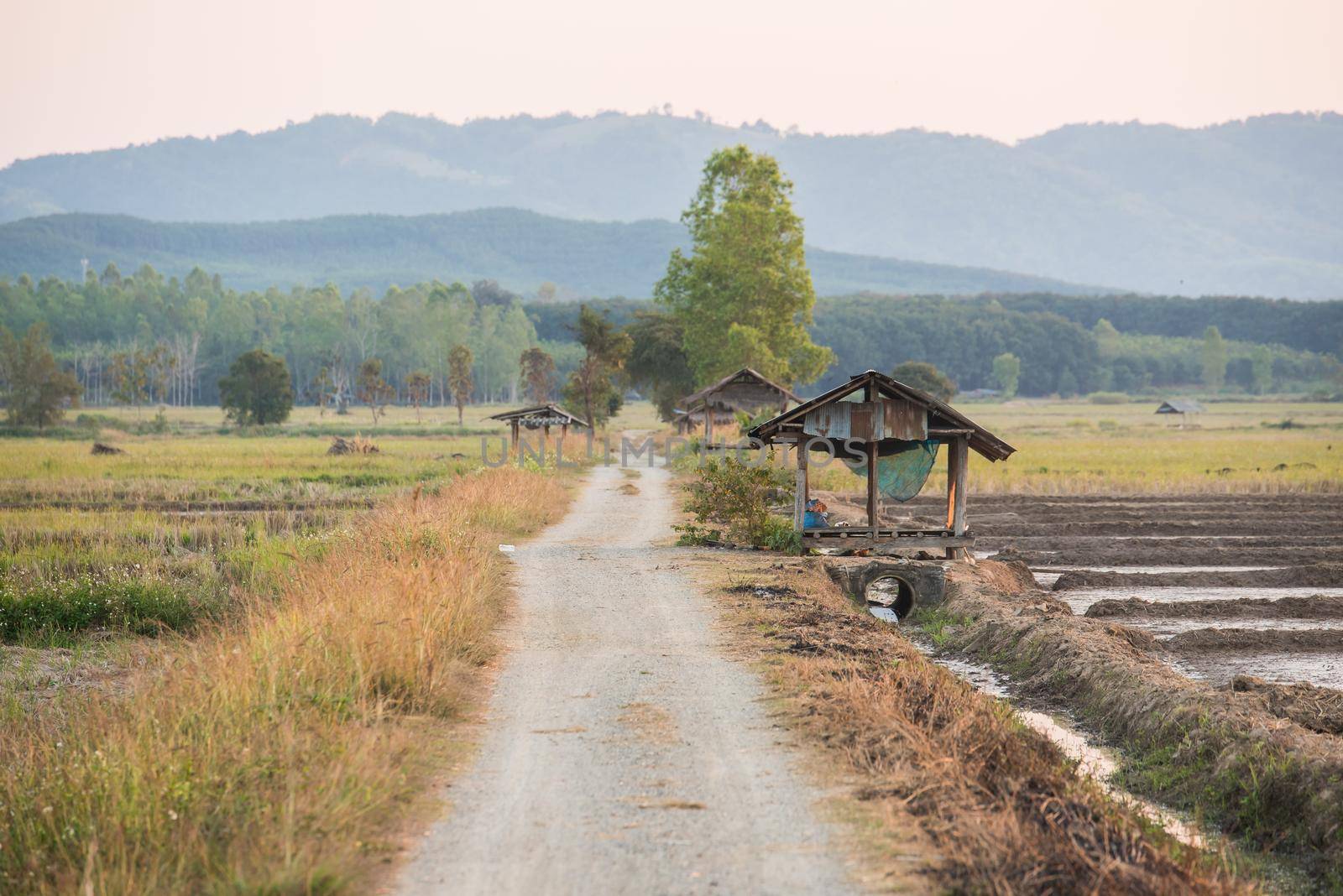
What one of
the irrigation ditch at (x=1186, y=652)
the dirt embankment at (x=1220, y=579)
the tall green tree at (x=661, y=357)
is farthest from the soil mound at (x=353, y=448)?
the dirt embankment at (x=1220, y=579)

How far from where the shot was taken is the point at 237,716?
8773 millimetres

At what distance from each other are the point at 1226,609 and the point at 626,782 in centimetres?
1425

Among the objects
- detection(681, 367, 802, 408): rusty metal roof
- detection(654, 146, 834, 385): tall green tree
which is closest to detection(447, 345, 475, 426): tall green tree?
detection(654, 146, 834, 385): tall green tree

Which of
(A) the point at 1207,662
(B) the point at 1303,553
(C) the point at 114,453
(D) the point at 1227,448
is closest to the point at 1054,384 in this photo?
(D) the point at 1227,448

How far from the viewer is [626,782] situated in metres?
8.62

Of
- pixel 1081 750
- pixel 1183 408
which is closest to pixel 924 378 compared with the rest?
pixel 1183 408

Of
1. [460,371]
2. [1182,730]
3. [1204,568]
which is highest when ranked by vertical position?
[460,371]

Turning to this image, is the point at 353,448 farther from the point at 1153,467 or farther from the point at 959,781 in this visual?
the point at 959,781

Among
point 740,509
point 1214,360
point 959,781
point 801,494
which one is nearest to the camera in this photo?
point 959,781

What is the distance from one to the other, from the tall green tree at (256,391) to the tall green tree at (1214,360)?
124 metres

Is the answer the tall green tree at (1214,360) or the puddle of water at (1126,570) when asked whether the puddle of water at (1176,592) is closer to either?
the puddle of water at (1126,570)

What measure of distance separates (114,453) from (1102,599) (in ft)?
148

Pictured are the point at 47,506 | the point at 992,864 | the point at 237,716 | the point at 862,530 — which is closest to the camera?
the point at 992,864

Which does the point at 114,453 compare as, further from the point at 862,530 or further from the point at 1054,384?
the point at 1054,384
